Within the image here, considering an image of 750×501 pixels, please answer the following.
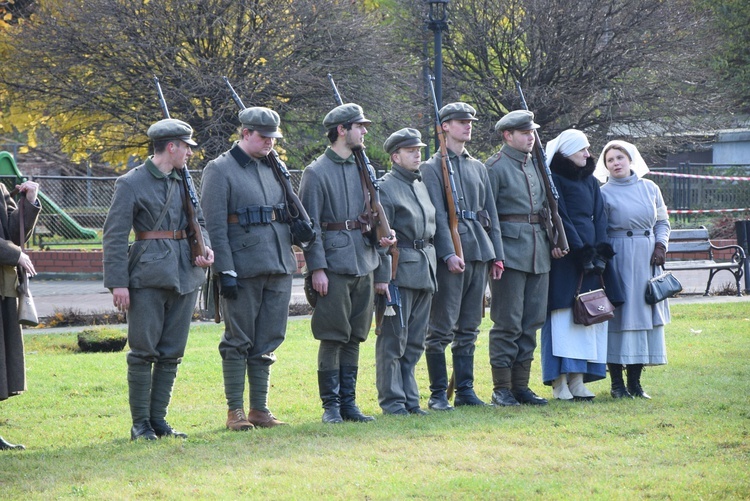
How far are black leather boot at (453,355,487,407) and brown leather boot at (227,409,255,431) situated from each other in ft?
5.94

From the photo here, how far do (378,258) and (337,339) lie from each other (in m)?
0.69

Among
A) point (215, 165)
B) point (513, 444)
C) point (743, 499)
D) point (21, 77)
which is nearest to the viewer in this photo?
point (743, 499)

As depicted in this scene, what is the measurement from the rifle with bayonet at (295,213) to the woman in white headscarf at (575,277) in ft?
8.00

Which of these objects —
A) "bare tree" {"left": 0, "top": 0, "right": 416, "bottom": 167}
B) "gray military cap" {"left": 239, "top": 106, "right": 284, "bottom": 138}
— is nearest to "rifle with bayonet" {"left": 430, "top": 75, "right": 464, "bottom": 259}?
"gray military cap" {"left": 239, "top": 106, "right": 284, "bottom": 138}

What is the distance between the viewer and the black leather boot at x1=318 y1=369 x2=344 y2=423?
8336 mm

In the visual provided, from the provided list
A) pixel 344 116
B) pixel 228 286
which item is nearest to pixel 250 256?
pixel 228 286

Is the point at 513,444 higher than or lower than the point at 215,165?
lower

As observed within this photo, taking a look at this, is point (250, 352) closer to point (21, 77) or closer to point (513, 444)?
point (513, 444)

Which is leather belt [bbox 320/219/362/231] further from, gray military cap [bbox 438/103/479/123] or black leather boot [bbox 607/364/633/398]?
black leather boot [bbox 607/364/633/398]

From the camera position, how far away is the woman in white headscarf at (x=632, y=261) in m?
9.60

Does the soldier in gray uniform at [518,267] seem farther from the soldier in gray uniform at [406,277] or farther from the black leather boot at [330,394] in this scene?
the black leather boot at [330,394]

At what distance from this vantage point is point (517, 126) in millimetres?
9336

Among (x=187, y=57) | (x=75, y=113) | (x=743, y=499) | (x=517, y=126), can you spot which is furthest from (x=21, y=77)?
(x=743, y=499)

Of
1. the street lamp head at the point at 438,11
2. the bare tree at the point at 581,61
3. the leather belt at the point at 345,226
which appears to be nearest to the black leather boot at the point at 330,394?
the leather belt at the point at 345,226
